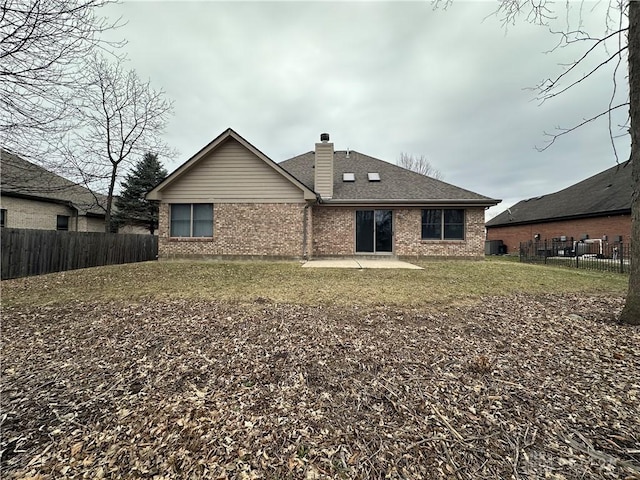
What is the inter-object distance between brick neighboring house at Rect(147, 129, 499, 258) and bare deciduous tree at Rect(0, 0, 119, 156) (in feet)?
14.7

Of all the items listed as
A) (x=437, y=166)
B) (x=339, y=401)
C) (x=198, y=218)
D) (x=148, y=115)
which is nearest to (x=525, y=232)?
Result: (x=437, y=166)

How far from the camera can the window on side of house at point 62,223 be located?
1664cm

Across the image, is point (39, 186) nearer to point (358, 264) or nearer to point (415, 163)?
point (358, 264)

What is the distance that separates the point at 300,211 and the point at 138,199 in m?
17.8

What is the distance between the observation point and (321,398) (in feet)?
8.80

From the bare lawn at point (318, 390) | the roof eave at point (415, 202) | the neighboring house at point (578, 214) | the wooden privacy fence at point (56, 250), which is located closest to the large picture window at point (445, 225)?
the roof eave at point (415, 202)

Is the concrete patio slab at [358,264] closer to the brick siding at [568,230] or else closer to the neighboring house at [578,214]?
the brick siding at [568,230]

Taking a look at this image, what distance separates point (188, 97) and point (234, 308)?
1394cm

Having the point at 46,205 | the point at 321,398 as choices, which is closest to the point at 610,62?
the point at 321,398

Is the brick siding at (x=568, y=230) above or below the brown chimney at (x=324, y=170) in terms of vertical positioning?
below

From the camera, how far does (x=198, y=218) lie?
1173 centimetres

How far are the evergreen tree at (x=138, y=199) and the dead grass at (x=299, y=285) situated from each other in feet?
50.9

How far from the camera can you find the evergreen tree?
22312 millimetres

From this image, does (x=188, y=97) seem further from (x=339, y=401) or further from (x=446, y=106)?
(x=339, y=401)
